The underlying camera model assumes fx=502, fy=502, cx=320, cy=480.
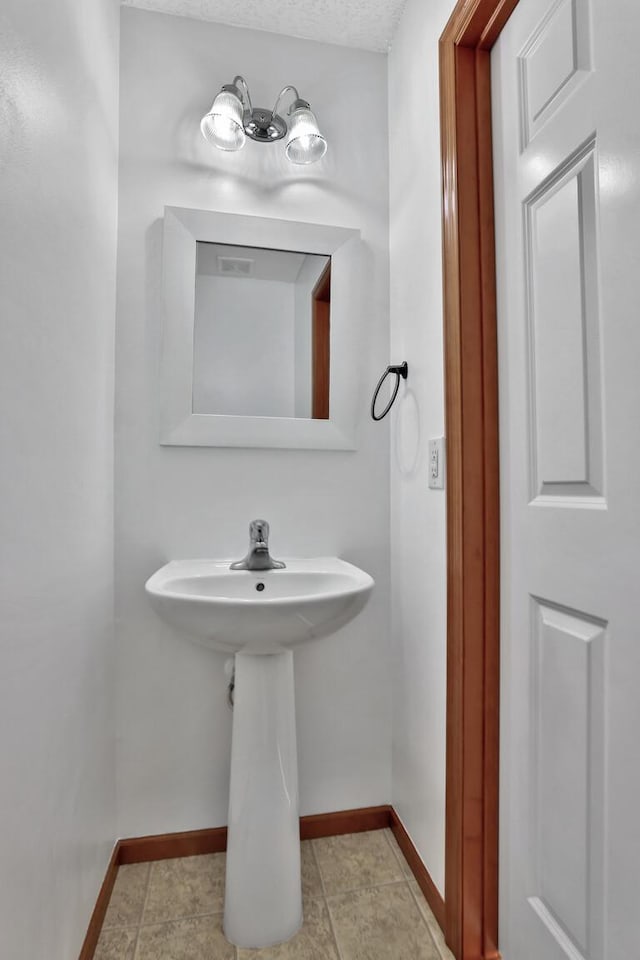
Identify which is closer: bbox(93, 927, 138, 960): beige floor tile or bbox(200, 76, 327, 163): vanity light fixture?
bbox(93, 927, 138, 960): beige floor tile

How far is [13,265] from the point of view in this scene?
2.38ft

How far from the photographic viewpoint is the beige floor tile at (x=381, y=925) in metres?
1.08

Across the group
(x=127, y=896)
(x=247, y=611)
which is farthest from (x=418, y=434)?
(x=127, y=896)

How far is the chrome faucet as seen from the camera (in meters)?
1.30

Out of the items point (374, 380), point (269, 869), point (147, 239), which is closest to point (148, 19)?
point (147, 239)

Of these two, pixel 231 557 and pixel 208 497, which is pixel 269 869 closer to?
pixel 231 557

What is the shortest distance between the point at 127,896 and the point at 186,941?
22 cm

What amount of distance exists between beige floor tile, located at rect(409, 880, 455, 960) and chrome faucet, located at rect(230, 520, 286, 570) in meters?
0.86

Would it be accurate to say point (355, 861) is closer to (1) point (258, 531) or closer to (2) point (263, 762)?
(2) point (263, 762)

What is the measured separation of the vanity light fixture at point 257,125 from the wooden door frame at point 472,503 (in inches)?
17.2

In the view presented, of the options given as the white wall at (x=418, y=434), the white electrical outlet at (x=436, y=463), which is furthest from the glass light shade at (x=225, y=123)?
the white electrical outlet at (x=436, y=463)

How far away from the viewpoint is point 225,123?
136 centimetres

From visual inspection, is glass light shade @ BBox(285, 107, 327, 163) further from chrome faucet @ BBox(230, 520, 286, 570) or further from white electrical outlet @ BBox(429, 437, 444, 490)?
chrome faucet @ BBox(230, 520, 286, 570)

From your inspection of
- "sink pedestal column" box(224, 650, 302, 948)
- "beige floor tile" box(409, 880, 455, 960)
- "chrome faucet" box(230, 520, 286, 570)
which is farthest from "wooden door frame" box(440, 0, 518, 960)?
"chrome faucet" box(230, 520, 286, 570)
